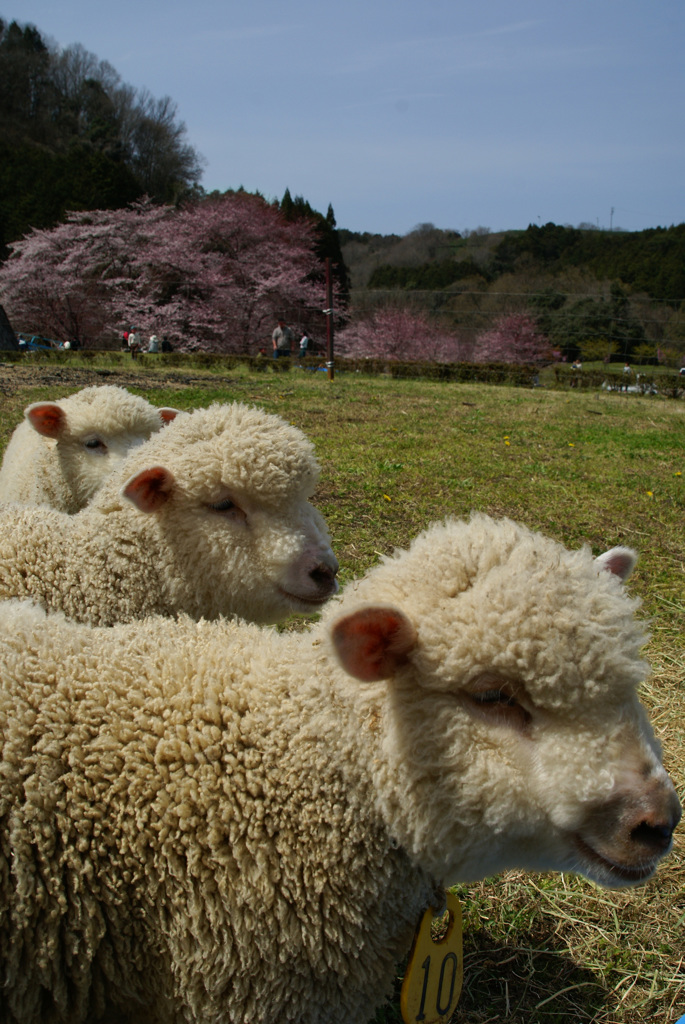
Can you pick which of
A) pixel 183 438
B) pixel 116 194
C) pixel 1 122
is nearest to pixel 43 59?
pixel 1 122

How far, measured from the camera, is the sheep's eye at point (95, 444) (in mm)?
4617

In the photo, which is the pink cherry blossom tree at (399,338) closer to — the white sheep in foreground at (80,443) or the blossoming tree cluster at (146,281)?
the blossoming tree cluster at (146,281)

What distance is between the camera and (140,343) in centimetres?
3028

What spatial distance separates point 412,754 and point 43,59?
238 ft

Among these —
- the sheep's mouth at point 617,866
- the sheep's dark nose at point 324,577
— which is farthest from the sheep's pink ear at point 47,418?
the sheep's mouth at point 617,866

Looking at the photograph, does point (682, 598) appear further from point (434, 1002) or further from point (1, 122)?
point (1, 122)

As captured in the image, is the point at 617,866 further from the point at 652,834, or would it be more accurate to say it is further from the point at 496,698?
the point at 496,698

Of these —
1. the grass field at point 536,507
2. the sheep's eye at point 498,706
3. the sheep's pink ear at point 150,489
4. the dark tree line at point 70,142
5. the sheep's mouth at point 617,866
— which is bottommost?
the grass field at point 536,507

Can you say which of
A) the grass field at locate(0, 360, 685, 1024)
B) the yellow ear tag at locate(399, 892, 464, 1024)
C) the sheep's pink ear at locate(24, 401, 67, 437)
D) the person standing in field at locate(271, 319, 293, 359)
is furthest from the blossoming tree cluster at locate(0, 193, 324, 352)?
the yellow ear tag at locate(399, 892, 464, 1024)

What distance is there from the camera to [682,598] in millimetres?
4934

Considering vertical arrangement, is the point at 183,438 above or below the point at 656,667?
above

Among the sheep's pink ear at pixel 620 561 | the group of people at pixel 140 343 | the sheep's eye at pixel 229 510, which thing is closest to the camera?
the sheep's pink ear at pixel 620 561

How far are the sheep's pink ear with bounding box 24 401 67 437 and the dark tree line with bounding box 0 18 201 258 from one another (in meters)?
35.2

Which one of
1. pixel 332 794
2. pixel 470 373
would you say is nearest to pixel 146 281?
pixel 470 373
